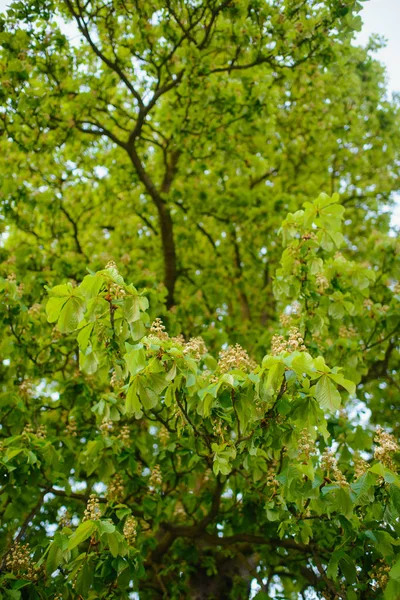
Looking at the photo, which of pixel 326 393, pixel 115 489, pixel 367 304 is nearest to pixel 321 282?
pixel 367 304

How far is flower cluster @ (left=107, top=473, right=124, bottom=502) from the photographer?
14.4ft

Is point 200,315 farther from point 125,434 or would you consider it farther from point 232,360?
point 232,360

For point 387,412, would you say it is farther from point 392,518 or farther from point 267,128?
point 392,518

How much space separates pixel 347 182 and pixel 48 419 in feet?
21.3

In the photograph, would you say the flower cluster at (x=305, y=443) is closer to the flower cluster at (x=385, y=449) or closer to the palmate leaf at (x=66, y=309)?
the flower cluster at (x=385, y=449)

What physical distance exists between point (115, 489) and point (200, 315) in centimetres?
347

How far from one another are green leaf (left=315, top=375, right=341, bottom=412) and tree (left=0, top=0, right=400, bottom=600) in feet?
0.04

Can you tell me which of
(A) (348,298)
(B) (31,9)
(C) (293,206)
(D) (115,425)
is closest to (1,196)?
(B) (31,9)

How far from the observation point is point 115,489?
4.40 metres

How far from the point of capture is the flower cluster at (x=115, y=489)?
438 centimetres

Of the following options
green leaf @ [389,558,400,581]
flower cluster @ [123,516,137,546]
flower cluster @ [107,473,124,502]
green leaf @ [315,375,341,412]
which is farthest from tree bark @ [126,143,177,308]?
green leaf @ [389,558,400,581]

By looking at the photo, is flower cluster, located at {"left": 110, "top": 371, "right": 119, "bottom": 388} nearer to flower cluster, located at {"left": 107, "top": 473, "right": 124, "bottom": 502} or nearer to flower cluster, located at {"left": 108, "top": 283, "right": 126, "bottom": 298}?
flower cluster, located at {"left": 108, "top": 283, "right": 126, "bottom": 298}

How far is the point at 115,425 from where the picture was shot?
5570mm

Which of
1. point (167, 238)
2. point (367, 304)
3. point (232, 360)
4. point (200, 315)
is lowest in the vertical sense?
point (232, 360)
